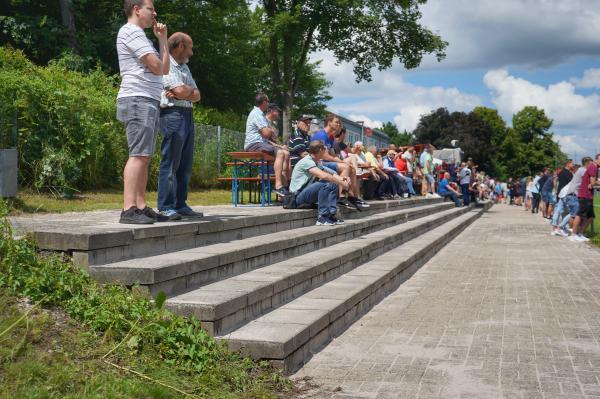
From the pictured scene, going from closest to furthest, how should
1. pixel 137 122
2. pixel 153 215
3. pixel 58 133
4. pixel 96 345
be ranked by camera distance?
1. pixel 96 345
2. pixel 137 122
3. pixel 153 215
4. pixel 58 133

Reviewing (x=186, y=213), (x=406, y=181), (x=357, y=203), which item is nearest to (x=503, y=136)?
(x=406, y=181)

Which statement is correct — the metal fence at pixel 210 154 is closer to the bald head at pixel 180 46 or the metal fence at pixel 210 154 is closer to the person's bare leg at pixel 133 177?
the bald head at pixel 180 46

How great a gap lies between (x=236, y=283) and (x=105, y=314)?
1385 millimetres

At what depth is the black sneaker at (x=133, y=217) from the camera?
5.44 m

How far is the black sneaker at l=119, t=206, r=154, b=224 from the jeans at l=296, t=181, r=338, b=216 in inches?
163

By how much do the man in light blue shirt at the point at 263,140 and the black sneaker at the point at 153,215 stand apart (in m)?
3.93

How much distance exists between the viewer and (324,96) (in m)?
58.9

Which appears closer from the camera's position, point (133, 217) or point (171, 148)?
point (133, 217)

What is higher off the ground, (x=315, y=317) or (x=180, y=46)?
(x=180, y=46)

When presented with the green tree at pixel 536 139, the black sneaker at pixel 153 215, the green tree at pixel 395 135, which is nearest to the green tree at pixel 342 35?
the black sneaker at pixel 153 215

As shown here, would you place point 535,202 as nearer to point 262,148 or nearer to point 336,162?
point 336,162

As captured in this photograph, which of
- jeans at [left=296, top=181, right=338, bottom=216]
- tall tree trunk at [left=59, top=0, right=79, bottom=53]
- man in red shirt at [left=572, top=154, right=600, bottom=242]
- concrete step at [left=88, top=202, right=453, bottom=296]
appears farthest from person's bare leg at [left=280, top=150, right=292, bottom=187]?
tall tree trunk at [left=59, top=0, right=79, bottom=53]

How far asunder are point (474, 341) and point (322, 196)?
4249mm

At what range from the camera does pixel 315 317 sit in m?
4.91
